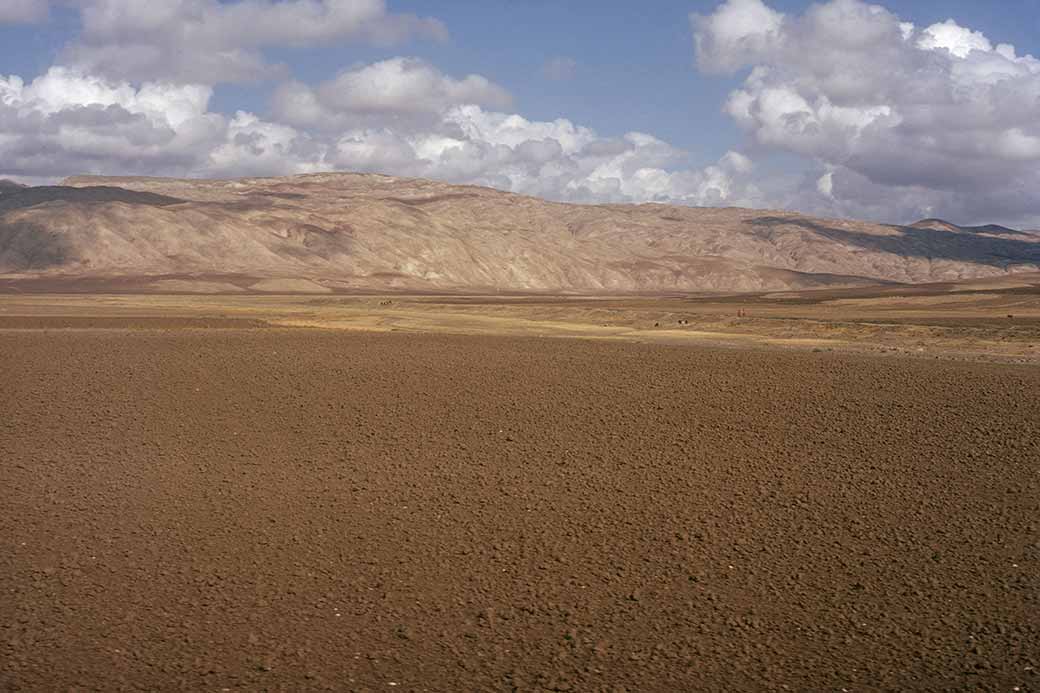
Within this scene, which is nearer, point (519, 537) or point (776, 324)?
point (519, 537)

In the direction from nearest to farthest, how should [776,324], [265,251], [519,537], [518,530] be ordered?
[519,537] < [518,530] < [776,324] < [265,251]

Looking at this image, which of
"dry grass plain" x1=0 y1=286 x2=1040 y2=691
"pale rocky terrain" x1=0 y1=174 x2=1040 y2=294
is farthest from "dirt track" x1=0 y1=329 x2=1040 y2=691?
"pale rocky terrain" x1=0 y1=174 x2=1040 y2=294

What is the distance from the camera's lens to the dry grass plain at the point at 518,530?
9.30 m

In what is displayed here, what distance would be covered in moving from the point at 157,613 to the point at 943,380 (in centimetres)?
2245

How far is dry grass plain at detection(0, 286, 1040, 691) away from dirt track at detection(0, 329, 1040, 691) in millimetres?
51

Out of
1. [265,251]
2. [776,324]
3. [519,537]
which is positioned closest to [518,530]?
[519,537]

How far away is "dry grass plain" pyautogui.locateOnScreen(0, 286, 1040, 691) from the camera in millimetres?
9305

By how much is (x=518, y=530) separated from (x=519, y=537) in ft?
1.01

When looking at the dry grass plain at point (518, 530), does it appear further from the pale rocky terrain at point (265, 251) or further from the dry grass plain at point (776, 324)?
the pale rocky terrain at point (265, 251)

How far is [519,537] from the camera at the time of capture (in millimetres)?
13062

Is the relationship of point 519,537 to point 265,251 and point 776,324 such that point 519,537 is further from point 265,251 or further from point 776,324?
point 265,251

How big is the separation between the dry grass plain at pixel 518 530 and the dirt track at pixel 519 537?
51 millimetres

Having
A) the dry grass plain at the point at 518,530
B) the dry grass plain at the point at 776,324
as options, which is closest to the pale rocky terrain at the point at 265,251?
the dry grass plain at the point at 776,324

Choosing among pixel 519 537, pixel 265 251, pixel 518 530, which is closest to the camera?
pixel 519 537
